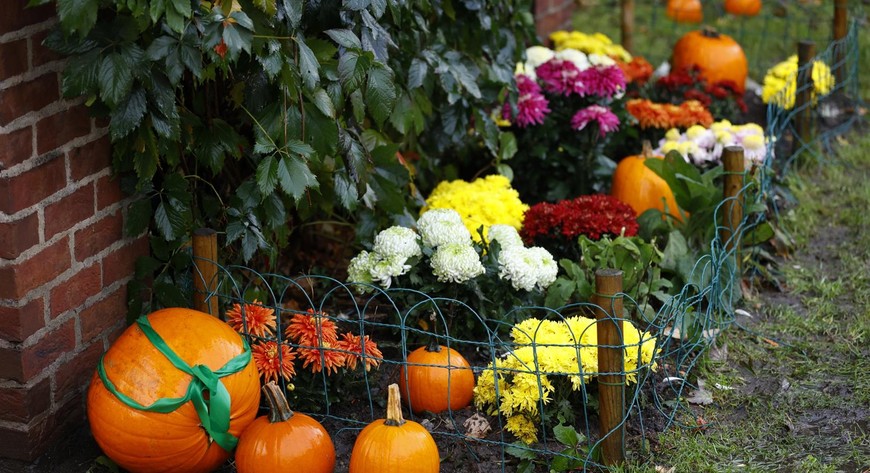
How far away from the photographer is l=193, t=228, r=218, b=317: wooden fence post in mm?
2801

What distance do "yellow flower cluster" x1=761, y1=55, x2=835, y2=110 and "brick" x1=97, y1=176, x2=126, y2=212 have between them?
3.43 metres

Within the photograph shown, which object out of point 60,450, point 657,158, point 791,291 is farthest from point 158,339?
point 791,291

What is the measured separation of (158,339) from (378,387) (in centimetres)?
71

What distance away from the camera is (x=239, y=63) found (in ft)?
8.96

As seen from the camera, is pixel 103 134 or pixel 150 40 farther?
pixel 103 134

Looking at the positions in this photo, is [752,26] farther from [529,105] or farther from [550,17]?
→ [529,105]

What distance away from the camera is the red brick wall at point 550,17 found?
5652 mm

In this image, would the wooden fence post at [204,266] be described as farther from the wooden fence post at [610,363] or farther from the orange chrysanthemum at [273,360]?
the wooden fence post at [610,363]

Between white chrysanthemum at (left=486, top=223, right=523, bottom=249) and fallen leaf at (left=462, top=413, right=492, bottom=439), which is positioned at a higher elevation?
white chrysanthemum at (left=486, top=223, right=523, bottom=249)

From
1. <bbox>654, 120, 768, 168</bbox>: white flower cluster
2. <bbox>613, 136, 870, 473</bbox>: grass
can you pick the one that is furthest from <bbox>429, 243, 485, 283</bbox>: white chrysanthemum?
<bbox>654, 120, 768, 168</bbox>: white flower cluster

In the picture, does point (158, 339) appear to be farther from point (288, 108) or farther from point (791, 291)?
point (791, 291)

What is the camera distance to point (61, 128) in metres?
2.53

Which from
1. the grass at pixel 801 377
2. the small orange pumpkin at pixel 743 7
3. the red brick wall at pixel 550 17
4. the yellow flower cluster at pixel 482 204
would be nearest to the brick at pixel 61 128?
the yellow flower cluster at pixel 482 204

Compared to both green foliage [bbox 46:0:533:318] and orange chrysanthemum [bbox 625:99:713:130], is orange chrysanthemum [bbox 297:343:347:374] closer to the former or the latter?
green foliage [bbox 46:0:533:318]
